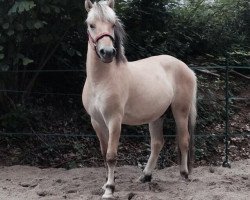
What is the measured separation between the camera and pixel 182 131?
5.26m

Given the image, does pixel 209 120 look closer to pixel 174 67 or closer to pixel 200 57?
pixel 200 57

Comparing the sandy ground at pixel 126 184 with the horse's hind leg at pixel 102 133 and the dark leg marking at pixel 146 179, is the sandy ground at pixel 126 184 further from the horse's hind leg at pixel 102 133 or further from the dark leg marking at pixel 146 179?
the horse's hind leg at pixel 102 133

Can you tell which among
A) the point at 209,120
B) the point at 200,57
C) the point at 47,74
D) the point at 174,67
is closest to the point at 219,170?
the point at 174,67

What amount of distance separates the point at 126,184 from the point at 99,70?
4.50 feet

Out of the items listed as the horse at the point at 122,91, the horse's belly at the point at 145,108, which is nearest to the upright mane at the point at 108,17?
the horse at the point at 122,91

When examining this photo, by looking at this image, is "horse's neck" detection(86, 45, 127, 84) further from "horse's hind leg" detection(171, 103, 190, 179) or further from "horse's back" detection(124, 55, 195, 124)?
"horse's hind leg" detection(171, 103, 190, 179)

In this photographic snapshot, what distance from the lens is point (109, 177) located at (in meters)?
4.41

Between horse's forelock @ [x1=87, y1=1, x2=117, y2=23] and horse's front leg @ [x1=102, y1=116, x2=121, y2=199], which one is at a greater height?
horse's forelock @ [x1=87, y1=1, x2=117, y2=23]

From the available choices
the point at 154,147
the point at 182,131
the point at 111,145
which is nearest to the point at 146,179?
the point at 154,147

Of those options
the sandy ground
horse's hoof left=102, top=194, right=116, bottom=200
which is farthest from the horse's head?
the sandy ground

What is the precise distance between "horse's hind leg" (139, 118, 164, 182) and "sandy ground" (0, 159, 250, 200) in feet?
0.38

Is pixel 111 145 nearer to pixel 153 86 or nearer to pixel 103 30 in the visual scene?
→ pixel 153 86

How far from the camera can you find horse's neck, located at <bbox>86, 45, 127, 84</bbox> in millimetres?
4359

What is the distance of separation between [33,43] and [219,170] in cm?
278
